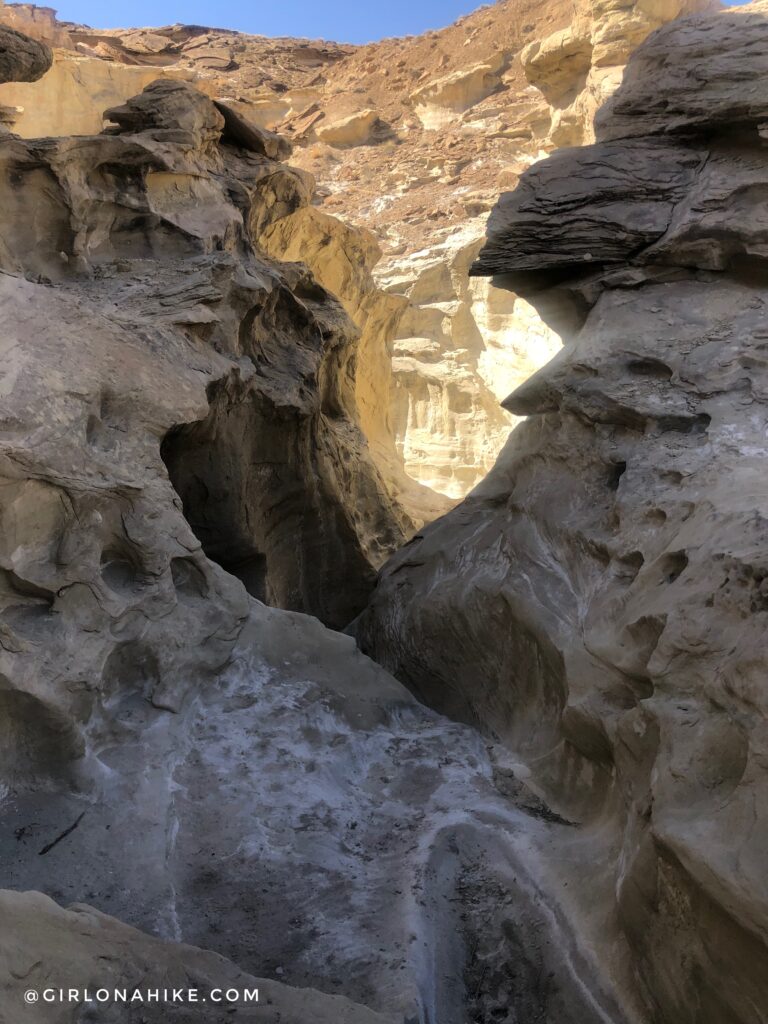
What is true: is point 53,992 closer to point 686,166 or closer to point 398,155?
point 686,166

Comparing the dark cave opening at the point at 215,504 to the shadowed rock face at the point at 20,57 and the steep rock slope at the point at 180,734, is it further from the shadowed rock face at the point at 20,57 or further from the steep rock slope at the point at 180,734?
the shadowed rock face at the point at 20,57

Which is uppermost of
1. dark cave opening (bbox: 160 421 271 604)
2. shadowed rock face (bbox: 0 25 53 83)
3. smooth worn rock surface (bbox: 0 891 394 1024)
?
shadowed rock face (bbox: 0 25 53 83)

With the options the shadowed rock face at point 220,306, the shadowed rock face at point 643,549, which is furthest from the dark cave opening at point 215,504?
the shadowed rock face at point 643,549

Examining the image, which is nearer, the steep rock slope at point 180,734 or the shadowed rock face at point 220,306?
the steep rock slope at point 180,734

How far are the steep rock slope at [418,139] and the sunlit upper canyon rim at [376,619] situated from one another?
12.8ft

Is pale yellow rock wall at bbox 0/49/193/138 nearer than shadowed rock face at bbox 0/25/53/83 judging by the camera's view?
No

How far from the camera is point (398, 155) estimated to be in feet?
69.9

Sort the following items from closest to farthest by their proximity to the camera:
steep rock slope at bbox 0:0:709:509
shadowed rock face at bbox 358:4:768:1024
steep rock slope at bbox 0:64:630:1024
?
1. shadowed rock face at bbox 358:4:768:1024
2. steep rock slope at bbox 0:64:630:1024
3. steep rock slope at bbox 0:0:709:509

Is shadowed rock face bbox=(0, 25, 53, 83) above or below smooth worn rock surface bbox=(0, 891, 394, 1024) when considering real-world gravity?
above

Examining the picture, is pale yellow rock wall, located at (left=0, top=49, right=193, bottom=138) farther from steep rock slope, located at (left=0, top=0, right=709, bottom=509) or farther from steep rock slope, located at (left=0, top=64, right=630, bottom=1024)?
steep rock slope, located at (left=0, top=64, right=630, bottom=1024)

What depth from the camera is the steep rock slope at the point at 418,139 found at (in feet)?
41.6

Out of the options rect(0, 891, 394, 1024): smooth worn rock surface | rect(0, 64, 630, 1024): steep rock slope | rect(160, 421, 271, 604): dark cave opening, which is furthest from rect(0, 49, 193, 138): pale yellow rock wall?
rect(0, 891, 394, 1024): smooth worn rock surface

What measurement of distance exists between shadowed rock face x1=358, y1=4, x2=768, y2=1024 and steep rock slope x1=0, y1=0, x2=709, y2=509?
4640 millimetres

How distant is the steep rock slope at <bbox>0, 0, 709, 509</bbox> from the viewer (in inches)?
500
